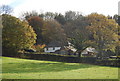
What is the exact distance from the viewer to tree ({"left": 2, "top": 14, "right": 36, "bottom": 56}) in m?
43.6

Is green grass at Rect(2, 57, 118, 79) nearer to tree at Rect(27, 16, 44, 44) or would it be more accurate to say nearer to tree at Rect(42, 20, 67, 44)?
tree at Rect(42, 20, 67, 44)

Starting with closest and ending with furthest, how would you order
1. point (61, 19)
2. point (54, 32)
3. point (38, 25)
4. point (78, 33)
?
point (78, 33), point (54, 32), point (38, 25), point (61, 19)

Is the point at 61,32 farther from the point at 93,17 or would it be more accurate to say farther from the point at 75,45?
the point at 93,17

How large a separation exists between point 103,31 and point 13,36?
18.5 m

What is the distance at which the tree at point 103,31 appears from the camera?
1475 inches

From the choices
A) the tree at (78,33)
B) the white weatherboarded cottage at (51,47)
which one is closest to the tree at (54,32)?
the white weatherboarded cottage at (51,47)

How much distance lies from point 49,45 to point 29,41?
70.5 feet

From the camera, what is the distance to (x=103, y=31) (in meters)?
37.7

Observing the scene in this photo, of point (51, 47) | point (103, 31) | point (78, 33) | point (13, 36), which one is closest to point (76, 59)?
point (78, 33)

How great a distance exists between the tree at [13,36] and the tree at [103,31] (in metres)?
13.9

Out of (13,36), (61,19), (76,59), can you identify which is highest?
(61,19)

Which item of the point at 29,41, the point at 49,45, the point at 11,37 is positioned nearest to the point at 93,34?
the point at 29,41

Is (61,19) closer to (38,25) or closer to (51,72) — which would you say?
(38,25)

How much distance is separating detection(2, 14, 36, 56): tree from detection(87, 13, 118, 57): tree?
548 inches
